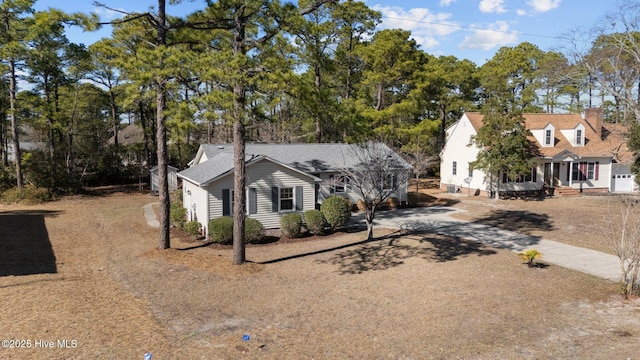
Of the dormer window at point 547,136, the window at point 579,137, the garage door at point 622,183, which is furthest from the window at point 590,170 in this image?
the dormer window at point 547,136

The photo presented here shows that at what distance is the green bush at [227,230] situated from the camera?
52.5 ft

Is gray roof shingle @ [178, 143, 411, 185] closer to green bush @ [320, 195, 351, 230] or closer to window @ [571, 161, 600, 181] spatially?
green bush @ [320, 195, 351, 230]

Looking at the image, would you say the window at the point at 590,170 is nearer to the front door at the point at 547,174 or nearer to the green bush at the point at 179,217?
the front door at the point at 547,174

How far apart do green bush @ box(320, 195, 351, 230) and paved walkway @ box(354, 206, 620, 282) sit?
2750mm

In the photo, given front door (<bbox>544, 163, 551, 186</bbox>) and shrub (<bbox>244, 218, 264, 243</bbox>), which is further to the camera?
front door (<bbox>544, 163, 551, 186</bbox>)

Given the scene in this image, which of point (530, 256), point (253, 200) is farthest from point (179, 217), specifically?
point (530, 256)

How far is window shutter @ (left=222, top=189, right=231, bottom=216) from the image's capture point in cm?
1766

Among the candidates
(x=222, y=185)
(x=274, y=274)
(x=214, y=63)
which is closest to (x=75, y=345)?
(x=274, y=274)

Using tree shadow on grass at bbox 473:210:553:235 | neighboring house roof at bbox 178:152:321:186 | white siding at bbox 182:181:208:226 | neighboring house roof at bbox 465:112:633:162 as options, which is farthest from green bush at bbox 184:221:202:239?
neighboring house roof at bbox 465:112:633:162

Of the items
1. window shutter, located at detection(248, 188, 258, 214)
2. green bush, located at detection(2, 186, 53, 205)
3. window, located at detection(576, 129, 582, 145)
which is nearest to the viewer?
window shutter, located at detection(248, 188, 258, 214)

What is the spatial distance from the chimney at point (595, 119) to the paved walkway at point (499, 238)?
1806 cm

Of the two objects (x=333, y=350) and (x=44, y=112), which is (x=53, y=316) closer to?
(x=333, y=350)

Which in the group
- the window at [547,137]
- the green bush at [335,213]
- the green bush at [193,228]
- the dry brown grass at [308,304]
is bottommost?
the dry brown grass at [308,304]

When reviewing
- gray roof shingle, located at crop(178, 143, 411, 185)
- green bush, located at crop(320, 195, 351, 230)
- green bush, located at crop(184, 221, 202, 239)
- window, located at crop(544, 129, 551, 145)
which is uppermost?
window, located at crop(544, 129, 551, 145)
